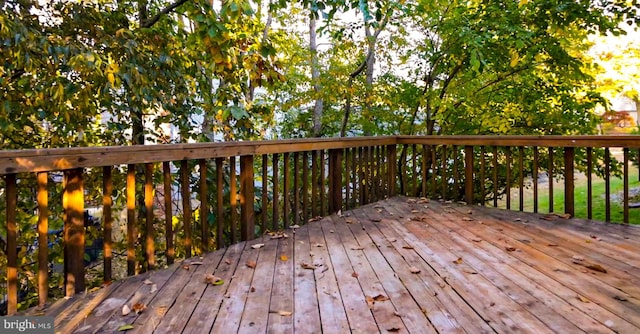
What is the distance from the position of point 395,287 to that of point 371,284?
12 cm

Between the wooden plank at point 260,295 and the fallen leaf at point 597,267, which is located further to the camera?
the fallen leaf at point 597,267

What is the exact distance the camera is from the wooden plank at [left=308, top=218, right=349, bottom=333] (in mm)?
1537

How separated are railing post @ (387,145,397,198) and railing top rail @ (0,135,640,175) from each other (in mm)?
254

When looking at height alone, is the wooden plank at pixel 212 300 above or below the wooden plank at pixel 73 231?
below

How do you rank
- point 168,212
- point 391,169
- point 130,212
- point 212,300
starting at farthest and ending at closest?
point 391,169 < point 168,212 < point 130,212 < point 212,300

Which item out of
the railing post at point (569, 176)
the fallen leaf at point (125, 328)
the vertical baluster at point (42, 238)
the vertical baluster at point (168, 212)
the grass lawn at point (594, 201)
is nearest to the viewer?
the fallen leaf at point (125, 328)

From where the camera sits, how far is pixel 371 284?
6.43ft

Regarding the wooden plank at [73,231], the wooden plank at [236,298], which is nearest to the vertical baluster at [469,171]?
the wooden plank at [236,298]

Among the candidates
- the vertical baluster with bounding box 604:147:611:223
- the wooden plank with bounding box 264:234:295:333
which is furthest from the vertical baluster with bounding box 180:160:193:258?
the vertical baluster with bounding box 604:147:611:223

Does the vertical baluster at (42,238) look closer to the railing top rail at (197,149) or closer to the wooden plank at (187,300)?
the railing top rail at (197,149)

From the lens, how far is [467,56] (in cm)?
479

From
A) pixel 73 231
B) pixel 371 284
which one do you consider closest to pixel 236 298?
pixel 371 284

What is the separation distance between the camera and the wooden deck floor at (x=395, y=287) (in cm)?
155

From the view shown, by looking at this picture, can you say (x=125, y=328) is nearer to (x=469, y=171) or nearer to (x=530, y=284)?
(x=530, y=284)
